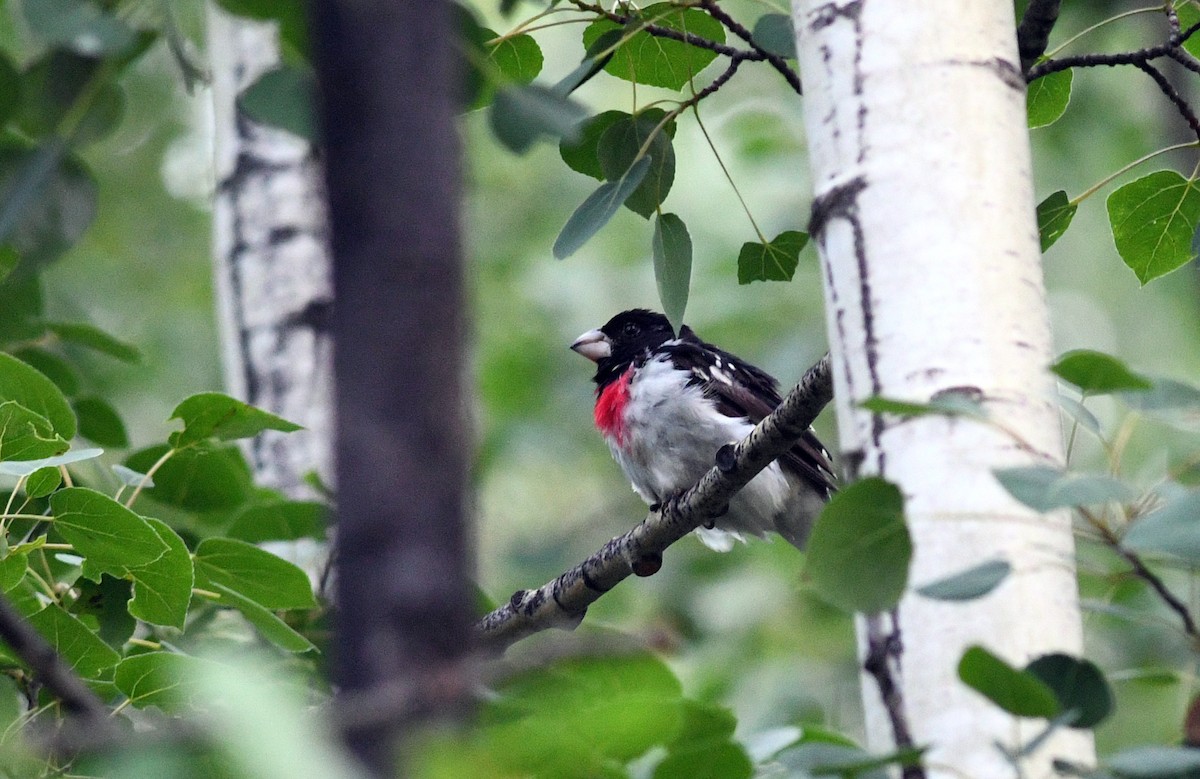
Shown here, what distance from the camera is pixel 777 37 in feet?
8.14

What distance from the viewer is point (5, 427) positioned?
236 cm

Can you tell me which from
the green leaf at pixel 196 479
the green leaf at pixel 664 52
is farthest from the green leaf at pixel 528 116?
the green leaf at pixel 196 479

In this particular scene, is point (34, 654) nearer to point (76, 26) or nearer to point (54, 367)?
point (76, 26)

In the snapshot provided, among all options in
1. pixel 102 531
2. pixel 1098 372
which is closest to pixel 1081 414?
pixel 1098 372

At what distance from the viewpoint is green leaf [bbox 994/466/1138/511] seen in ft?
4.50

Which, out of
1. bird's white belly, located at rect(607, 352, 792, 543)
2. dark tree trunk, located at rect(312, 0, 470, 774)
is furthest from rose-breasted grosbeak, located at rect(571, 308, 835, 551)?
dark tree trunk, located at rect(312, 0, 470, 774)

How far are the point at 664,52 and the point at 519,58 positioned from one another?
31 cm

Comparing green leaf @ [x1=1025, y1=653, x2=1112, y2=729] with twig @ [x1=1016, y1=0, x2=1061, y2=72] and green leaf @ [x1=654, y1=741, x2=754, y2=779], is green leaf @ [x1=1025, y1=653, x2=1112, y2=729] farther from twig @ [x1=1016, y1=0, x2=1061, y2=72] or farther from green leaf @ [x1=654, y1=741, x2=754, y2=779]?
twig @ [x1=1016, y1=0, x2=1061, y2=72]

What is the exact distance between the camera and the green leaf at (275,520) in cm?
326

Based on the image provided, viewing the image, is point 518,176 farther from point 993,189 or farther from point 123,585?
point 993,189

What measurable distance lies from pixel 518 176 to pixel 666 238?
33.1 feet

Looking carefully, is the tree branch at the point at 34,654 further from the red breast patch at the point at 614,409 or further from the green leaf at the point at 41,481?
the red breast patch at the point at 614,409

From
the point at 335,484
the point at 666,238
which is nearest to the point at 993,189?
the point at 666,238

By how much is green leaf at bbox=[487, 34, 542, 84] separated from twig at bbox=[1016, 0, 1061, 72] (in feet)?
3.05
